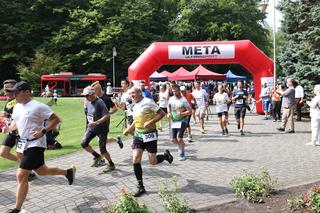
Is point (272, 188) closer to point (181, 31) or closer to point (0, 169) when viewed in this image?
point (0, 169)

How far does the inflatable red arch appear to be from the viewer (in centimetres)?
2042

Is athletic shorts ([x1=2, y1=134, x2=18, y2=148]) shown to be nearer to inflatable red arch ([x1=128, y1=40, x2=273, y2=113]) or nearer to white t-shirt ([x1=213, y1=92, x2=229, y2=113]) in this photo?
white t-shirt ([x1=213, y1=92, x2=229, y2=113])

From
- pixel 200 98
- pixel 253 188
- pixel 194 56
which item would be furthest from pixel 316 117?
pixel 194 56

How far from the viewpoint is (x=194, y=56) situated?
2073cm

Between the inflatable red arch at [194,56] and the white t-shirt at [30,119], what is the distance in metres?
14.3

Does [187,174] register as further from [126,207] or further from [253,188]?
[126,207]

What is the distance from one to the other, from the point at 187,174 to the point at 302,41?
13050mm

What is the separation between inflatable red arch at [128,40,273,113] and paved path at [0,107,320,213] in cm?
828

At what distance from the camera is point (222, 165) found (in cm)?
912

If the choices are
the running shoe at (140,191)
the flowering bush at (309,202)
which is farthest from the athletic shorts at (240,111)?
the flowering bush at (309,202)

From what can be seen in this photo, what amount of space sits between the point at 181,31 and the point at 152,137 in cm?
4370

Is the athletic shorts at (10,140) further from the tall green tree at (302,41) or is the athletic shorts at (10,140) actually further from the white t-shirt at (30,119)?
the tall green tree at (302,41)

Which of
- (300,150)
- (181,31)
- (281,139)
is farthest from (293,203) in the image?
(181,31)

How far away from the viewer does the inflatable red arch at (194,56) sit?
67.0 ft
